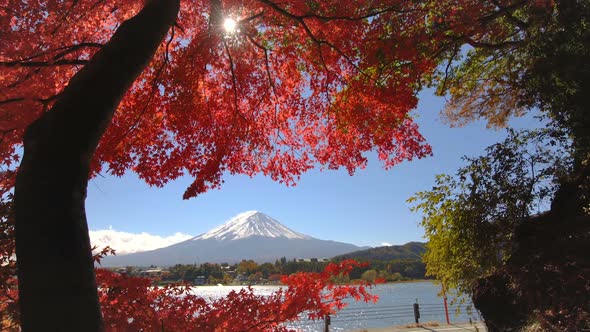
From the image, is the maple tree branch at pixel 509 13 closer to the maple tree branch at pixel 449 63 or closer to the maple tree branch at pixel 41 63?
the maple tree branch at pixel 449 63

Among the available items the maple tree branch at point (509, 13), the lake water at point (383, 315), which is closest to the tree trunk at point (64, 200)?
the lake water at point (383, 315)

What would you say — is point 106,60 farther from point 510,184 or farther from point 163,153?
point 510,184

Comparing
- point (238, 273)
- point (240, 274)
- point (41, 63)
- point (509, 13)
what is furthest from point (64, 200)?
point (240, 274)

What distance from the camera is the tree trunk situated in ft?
7.16

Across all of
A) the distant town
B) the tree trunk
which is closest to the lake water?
the distant town

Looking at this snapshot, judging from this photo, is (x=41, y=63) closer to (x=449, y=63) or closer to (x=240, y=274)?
(x=449, y=63)

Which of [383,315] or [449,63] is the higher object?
[449,63]

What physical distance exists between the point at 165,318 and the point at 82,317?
2.36 meters

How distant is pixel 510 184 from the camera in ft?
21.7

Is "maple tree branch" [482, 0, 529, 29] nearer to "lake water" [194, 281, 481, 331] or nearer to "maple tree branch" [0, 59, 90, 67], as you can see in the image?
"lake water" [194, 281, 481, 331]

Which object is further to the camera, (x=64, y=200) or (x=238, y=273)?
(x=238, y=273)

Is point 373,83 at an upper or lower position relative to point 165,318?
upper

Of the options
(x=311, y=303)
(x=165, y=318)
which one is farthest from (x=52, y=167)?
(x=311, y=303)

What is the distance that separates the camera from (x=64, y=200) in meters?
2.35
